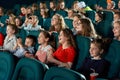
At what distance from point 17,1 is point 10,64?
27.9 feet

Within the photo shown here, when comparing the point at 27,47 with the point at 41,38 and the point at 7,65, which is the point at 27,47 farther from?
the point at 7,65

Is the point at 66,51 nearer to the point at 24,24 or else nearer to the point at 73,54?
the point at 73,54

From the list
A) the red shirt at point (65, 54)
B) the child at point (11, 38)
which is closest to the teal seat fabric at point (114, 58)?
the red shirt at point (65, 54)

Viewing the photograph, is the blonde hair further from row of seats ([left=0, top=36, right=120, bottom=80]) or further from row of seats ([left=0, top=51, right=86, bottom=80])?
row of seats ([left=0, top=51, right=86, bottom=80])

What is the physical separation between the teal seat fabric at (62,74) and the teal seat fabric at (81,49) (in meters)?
1.11

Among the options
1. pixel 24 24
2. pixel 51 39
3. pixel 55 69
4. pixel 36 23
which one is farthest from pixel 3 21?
pixel 55 69

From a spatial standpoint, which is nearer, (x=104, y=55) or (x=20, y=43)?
(x=104, y=55)

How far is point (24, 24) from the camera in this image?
6.33 meters

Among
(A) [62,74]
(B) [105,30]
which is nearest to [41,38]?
(B) [105,30]

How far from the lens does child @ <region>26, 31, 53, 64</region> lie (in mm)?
3715

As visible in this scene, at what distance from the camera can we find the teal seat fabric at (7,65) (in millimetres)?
2629

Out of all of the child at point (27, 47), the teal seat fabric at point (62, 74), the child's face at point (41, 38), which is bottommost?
the child at point (27, 47)

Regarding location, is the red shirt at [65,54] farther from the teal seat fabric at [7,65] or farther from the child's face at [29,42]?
the teal seat fabric at [7,65]

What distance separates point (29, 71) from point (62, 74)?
0.40 meters
